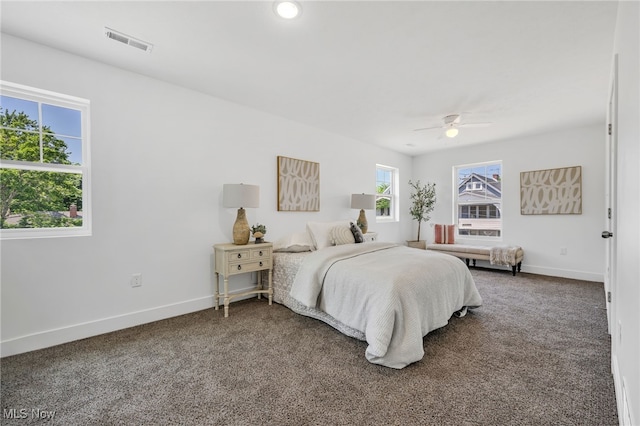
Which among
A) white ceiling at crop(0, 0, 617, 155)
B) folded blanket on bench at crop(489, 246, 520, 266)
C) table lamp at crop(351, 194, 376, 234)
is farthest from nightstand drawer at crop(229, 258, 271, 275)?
folded blanket on bench at crop(489, 246, 520, 266)

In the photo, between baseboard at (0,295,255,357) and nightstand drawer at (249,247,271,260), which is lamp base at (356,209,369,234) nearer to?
nightstand drawer at (249,247,271,260)

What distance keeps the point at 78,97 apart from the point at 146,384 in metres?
2.47

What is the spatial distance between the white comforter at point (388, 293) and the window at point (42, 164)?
7.31 ft

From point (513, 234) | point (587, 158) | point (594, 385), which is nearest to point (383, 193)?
point (513, 234)

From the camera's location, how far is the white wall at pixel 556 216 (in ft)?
13.8

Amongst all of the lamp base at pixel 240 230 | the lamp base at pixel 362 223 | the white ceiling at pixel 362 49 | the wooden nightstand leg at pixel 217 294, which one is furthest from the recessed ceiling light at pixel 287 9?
the lamp base at pixel 362 223

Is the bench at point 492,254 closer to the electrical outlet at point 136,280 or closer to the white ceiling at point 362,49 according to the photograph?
the white ceiling at point 362,49

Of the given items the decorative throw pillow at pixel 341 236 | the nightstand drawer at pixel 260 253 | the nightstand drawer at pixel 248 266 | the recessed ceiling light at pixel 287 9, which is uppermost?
the recessed ceiling light at pixel 287 9

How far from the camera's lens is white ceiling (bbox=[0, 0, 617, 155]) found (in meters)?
1.83

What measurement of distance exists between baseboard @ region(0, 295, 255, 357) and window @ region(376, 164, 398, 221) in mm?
3879

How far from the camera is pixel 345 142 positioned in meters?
4.86

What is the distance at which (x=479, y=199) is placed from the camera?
5520 millimetres

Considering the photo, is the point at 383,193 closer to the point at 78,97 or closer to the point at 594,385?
the point at 594,385

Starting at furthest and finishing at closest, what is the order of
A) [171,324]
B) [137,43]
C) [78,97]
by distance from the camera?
[171,324] → [78,97] → [137,43]
